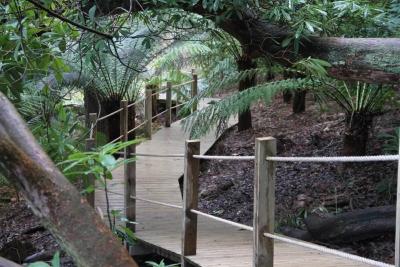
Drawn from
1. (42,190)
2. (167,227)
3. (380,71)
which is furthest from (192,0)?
(42,190)

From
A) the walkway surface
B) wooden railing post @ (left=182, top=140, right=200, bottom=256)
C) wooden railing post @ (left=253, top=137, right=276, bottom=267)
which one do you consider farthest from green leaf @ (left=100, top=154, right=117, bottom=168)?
wooden railing post @ (left=182, top=140, right=200, bottom=256)

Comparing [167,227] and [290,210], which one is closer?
[167,227]

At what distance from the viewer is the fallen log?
16.4 ft

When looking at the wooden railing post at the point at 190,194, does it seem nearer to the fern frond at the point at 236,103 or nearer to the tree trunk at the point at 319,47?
the tree trunk at the point at 319,47

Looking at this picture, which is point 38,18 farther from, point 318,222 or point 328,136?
point 328,136

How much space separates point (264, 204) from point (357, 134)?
379 cm

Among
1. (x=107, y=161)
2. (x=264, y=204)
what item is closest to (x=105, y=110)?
(x=264, y=204)

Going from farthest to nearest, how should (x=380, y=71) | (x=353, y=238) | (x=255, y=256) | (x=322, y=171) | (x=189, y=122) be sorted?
1. (x=189, y=122)
2. (x=322, y=171)
3. (x=353, y=238)
4. (x=380, y=71)
5. (x=255, y=256)

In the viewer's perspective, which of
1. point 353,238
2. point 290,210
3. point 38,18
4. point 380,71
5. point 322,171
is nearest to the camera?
point 38,18

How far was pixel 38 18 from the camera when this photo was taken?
4.14 metres

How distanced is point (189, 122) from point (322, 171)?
175 centimetres

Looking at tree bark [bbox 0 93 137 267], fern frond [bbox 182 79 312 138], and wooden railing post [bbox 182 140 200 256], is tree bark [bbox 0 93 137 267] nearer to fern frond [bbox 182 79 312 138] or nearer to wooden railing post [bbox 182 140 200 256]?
wooden railing post [bbox 182 140 200 256]

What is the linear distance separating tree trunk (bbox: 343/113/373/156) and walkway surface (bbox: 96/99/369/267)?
188 centimetres

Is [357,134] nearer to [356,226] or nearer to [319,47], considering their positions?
[356,226]
